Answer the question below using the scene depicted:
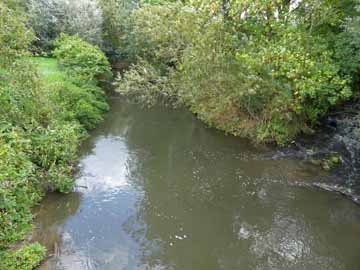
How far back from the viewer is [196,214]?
9.82 m

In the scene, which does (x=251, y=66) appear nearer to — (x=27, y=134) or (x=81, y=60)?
(x=27, y=134)

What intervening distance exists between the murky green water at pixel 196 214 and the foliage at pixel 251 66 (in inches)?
58.8

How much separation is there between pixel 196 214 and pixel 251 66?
214 inches

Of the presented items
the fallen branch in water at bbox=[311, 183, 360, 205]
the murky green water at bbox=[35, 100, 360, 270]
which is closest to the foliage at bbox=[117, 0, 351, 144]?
the murky green water at bbox=[35, 100, 360, 270]

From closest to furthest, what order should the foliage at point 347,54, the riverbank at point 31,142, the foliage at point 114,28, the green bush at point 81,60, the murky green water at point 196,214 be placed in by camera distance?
the riverbank at point 31,142, the murky green water at point 196,214, the foliage at point 347,54, the green bush at point 81,60, the foliage at point 114,28

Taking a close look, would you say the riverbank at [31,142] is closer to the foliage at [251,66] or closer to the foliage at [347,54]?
the foliage at [251,66]

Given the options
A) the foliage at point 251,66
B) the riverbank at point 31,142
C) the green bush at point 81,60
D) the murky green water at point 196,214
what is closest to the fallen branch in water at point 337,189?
the murky green water at point 196,214

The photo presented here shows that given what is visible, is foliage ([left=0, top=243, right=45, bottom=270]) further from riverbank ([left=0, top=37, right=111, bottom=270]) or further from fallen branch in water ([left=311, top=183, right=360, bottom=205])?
fallen branch in water ([left=311, top=183, right=360, bottom=205])

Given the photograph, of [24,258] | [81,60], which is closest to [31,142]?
[24,258]

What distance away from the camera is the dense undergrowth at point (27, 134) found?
7777 mm

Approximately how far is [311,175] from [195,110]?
254 inches

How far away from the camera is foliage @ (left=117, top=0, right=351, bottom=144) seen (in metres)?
11.9

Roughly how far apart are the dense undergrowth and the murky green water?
0.53 metres

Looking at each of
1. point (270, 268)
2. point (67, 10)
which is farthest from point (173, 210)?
point (67, 10)
